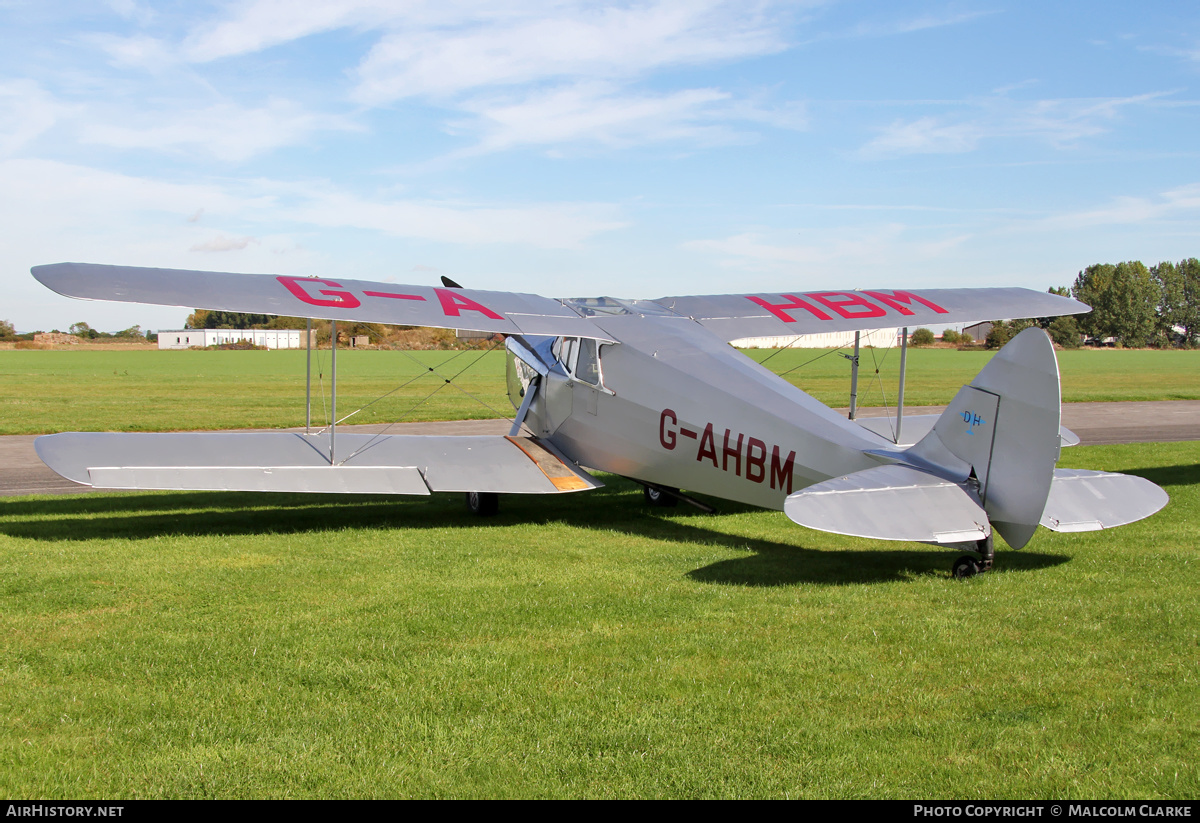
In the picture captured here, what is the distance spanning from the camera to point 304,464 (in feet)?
30.4

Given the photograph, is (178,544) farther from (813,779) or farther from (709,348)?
(813,779)

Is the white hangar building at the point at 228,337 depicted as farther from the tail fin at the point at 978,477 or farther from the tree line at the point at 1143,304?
the tail fin at the point at 978,477

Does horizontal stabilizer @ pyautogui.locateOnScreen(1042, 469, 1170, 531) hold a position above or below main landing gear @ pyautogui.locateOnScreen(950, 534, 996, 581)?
above

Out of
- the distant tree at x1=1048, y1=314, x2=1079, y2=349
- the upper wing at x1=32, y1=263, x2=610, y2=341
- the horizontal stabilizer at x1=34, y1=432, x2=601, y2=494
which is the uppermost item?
the distant tree at x1=1048, y1=314, x2=1079, y2=349

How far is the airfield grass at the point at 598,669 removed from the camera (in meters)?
3.72

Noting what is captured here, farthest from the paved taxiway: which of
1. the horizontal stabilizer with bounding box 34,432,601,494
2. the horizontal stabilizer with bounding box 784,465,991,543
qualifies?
the horizontal stabilizer with bounding box 784,465,991,543

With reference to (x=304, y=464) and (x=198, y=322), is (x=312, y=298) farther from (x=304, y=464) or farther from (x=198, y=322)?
(x=198, y=322)

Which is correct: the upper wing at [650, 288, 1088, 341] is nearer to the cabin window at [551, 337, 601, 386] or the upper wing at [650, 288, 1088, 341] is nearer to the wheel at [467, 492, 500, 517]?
the cabin window at [551, 337, 601, 386]

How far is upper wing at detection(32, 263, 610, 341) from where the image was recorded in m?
7.87

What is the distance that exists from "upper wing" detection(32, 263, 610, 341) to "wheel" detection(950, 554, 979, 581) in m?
4.15

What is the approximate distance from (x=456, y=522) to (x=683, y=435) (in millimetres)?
2943

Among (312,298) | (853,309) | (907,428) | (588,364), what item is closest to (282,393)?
(588,364)

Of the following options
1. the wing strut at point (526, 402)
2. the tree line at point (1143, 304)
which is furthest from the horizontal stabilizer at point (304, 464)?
the tree line at point (1143, 304)

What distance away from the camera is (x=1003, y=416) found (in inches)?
243
